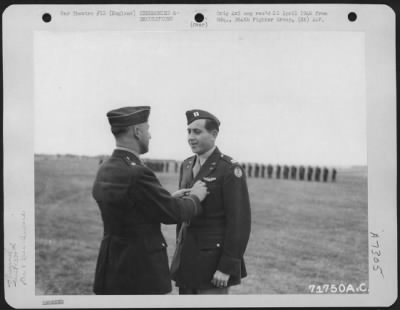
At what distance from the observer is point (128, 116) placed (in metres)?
1.99

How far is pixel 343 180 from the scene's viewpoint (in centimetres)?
211

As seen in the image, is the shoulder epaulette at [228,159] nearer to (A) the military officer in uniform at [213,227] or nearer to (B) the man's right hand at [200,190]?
(A) the military officer in uniform at [213,227]

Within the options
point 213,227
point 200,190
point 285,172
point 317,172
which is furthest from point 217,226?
point 317,172

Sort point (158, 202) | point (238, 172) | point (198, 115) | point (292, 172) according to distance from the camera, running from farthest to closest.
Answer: point (292, 172) < point (198, 115) < point (238, 172) < point (158, 202)

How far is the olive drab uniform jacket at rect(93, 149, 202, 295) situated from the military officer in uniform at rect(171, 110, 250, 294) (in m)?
0.08

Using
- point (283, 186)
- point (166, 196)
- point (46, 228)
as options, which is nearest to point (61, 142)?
point (46, 228)

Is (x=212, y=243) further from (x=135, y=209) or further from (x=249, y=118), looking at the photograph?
(x=249, y=118)

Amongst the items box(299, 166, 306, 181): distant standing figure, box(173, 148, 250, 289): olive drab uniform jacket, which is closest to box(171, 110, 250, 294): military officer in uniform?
box(173, 148, 250, 289): olive drab uniform jacket

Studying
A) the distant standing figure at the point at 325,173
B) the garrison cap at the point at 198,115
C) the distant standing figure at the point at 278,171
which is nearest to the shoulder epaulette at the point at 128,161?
the garrison cap at the point at 198,115

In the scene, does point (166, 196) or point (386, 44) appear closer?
point (166, 196)

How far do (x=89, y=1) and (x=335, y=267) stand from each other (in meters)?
1.90

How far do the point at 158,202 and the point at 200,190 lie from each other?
8.2 inches

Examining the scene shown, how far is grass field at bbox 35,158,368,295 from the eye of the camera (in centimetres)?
213

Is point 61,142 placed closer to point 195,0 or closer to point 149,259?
point 149,259
